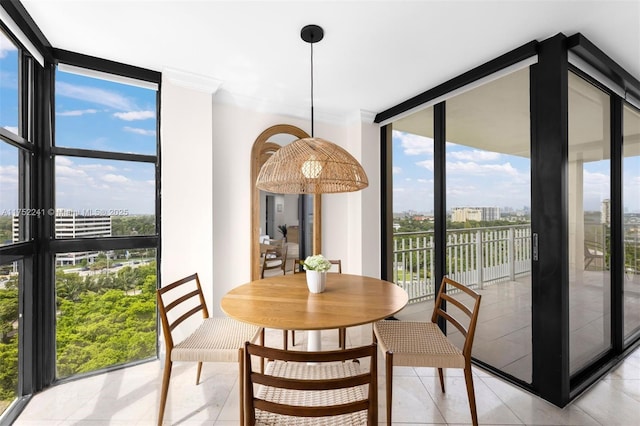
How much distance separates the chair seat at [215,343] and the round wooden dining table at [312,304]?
9.9 inches

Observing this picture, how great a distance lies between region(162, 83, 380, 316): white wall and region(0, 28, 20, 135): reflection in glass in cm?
84

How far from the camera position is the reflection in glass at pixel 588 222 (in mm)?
2094

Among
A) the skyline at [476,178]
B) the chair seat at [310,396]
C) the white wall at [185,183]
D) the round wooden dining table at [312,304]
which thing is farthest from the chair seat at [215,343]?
the skyline at [476,178]

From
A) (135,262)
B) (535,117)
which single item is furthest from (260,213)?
(535,117)

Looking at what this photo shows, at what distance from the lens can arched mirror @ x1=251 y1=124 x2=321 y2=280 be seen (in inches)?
117

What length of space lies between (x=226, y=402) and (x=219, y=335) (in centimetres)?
47

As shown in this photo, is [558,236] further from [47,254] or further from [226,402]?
[47,254]

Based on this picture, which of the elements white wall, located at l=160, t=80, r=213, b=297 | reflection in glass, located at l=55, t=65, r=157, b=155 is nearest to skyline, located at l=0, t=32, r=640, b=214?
reflection in glass, located at l=55, t=65, r=157, b=155

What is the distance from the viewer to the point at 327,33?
1.87 metres

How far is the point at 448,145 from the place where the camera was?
266 cm

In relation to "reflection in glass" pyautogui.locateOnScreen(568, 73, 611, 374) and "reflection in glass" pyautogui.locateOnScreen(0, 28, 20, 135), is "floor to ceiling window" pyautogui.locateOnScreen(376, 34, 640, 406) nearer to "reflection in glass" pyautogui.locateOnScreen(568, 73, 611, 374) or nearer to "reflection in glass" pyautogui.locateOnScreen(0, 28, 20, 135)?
"reflection in glass" pyautogui.locateOnScreen(568, 73, 611, 374)

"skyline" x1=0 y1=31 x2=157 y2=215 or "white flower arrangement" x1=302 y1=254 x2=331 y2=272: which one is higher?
"skyline" x1=0 y1=31 x2=157 y2=215

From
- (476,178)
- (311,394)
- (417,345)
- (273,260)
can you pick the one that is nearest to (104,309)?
(273,260)

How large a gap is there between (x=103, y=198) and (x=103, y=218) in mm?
157
